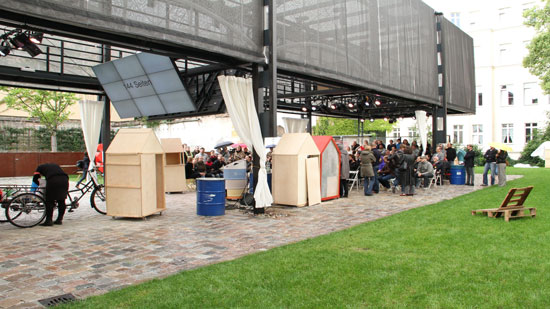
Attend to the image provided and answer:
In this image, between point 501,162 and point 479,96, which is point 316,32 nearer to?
point 501,162

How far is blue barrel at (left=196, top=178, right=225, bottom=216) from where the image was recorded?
9.93m

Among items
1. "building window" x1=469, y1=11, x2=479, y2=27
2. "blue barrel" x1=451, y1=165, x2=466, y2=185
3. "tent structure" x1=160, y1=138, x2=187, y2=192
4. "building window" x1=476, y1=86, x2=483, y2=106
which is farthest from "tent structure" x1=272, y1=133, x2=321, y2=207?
"building window" x1=469, y1=11, x2=479, y2=27

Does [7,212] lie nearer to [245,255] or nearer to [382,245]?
[245,255]

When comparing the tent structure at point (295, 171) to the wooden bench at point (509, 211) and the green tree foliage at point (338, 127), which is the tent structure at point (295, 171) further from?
the green tree foliage at point (338, 127)

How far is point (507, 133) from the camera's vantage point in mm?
42344

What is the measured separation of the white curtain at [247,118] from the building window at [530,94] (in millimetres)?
39632

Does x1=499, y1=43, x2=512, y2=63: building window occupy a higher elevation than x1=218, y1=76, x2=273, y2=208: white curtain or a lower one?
higher

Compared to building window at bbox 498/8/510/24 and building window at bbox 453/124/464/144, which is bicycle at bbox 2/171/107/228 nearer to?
building window at bbox 453/124/464/144

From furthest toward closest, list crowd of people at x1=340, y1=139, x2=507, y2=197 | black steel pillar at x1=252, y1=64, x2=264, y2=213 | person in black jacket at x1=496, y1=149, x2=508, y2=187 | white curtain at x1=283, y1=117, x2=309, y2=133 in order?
white curtain at x1=283, y1=117, x2=309, y2=133, person in black jacket at x1=496, y1=149, x2=508, y2=187, crowd of people at x1=340, y1=139, x2=507, y2=197, black steel pillar at x1=252, y1=64, x2=264, y2=213

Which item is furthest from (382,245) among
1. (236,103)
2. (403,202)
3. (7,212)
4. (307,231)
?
(7,212)

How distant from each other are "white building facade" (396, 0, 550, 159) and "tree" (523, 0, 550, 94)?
53.7ft

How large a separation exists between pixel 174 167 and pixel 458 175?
37.9 ft

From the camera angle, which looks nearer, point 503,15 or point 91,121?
point 91,121

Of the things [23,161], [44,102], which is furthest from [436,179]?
[44,102]
